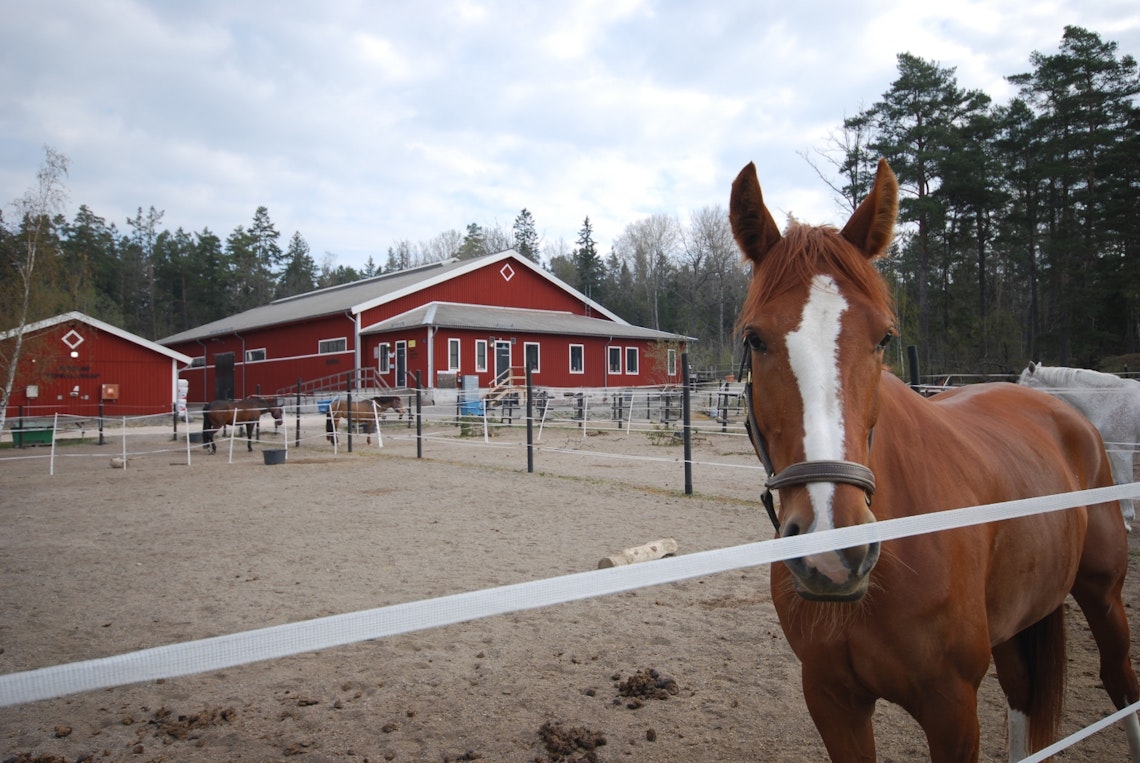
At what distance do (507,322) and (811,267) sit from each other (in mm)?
27505

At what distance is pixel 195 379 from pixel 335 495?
108ft

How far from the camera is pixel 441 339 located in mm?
26281

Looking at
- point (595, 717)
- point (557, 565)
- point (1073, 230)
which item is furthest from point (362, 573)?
point (1073, 230)

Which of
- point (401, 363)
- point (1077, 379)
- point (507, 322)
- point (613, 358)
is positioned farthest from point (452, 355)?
point (1077, 379)

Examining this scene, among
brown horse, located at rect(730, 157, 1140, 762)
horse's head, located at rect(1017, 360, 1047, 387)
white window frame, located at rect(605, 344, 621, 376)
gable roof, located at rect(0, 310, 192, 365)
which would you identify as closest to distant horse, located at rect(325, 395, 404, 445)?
gable roof, located at rect(0, 310, 192, 365)

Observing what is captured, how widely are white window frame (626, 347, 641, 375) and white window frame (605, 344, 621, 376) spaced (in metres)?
0.57

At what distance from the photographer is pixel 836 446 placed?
139 centimetres

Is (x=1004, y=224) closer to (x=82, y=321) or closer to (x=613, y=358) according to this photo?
(x=613, y=358)

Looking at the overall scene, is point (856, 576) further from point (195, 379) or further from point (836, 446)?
point (195, 379)

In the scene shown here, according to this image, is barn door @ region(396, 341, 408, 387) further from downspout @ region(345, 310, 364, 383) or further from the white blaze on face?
the white blaze on face

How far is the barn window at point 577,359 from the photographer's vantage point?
3077 cm

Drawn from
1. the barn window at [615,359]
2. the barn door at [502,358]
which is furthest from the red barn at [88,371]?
the barn window at [615,359]

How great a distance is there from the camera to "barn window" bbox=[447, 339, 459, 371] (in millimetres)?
26578

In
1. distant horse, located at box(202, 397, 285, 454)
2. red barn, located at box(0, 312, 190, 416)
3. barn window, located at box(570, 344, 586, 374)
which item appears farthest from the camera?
barn window, located at box(570, 344, 586, 374)
